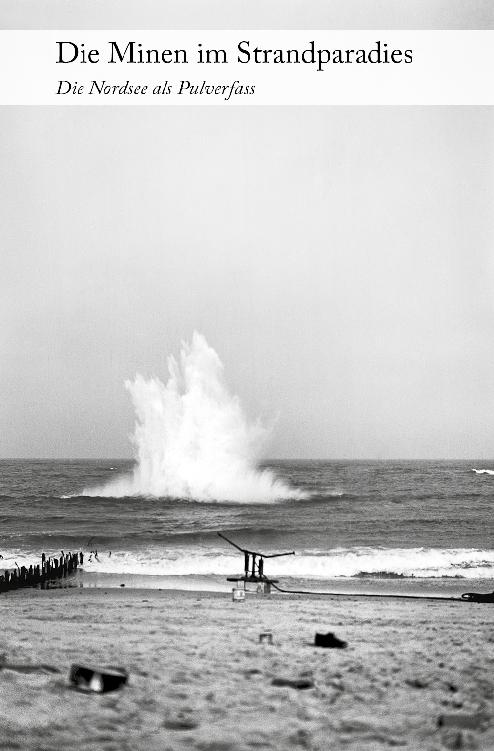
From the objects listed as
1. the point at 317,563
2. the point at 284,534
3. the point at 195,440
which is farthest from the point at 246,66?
the point at 195,440

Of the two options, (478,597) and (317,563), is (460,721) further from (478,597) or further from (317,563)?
(317,563)

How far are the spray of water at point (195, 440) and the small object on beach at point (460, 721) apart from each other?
658 cm

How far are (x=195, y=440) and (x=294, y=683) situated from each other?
10.1 meters

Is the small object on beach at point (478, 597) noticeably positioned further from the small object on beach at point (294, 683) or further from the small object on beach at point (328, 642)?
the small object on beach at point (294, 683)

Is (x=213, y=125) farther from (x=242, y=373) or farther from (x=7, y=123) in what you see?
(x=242, y=373)

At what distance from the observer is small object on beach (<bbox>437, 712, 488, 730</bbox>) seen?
6.61 ft

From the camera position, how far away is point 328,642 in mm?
3219

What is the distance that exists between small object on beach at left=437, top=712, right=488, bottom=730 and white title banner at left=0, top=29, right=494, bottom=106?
4.07m

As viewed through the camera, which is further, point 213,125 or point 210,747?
point 213,125

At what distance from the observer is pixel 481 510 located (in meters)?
13.1

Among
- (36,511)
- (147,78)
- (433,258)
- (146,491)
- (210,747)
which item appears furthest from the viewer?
(146,491)

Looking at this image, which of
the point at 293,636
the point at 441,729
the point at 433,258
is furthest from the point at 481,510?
the point at 441,729

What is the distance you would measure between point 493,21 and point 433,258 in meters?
2.03

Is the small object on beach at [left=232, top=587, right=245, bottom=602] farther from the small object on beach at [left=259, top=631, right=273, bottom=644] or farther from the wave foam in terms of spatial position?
the wave foam
